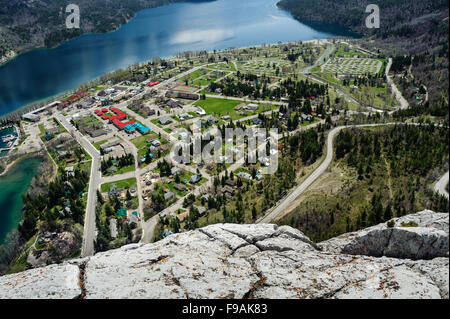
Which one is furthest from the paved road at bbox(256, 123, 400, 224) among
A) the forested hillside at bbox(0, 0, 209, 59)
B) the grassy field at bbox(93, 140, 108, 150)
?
the forested hillside at bbox(0, 0, 209, 59)

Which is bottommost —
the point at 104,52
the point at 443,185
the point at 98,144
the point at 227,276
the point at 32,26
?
the point at 98,144

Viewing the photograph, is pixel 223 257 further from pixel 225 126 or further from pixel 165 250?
pixel 225 126

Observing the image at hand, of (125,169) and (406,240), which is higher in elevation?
(406,240)

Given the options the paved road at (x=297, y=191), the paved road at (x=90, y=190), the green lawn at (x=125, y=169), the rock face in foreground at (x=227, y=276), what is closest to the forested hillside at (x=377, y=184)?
the paved road at (x=297, y=191)

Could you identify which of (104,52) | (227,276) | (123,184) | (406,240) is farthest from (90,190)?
(104,52)

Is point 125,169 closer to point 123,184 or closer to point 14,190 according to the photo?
point 123,184
